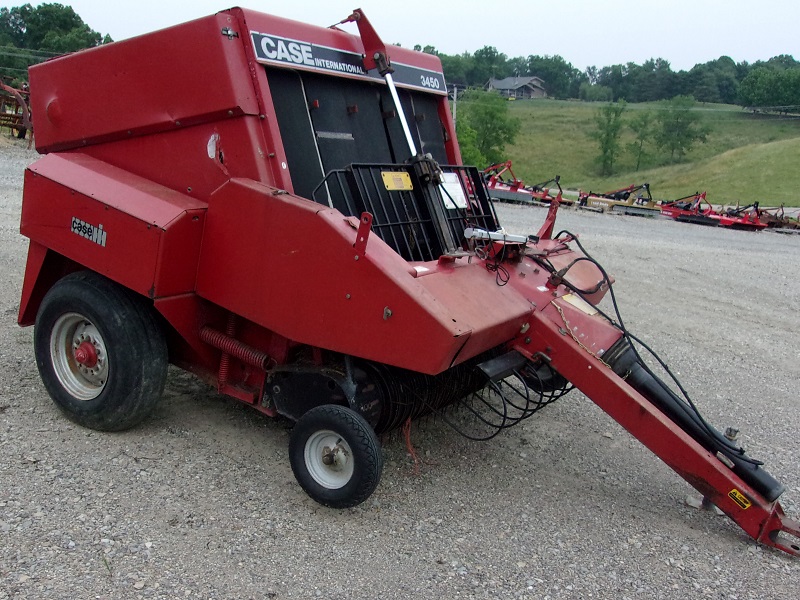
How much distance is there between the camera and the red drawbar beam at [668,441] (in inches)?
130

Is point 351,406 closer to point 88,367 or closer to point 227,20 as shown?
point 88,367

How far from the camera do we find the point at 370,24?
4.19 metres

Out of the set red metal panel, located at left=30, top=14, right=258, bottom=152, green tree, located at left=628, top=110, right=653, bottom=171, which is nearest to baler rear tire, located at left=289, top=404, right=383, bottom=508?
red metal panel, located at left=30, top=14, right=258, bottom=152

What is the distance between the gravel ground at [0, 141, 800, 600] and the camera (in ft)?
9.39

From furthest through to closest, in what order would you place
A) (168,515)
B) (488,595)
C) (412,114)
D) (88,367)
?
(412,114), (88,367), (168,515), (488,595)

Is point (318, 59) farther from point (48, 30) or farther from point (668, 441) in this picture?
point (48, 30)

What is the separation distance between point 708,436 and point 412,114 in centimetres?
273

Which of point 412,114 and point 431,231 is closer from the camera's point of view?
point 431,231

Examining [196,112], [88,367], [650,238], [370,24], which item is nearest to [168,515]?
[88,367]

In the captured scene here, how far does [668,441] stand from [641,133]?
6071 centimetres

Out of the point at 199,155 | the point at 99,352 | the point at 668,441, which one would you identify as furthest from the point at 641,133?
the point at 99,352

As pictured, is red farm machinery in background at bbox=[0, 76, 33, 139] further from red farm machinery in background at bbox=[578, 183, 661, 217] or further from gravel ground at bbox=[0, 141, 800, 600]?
red farm machinery in background at bbox=[578, 183, 661, 217]

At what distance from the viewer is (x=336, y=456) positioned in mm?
3322

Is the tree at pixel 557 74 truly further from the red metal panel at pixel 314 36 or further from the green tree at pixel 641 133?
the red metal panel at pixel 314 36
